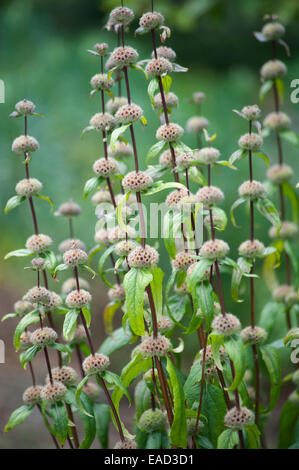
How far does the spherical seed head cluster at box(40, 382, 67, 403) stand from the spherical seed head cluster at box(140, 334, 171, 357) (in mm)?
159

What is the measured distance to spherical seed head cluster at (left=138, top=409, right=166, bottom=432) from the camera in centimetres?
87

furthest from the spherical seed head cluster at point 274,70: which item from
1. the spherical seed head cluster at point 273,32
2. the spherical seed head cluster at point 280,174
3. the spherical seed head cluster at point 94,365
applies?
the spherical seed head cluster at point 94,365

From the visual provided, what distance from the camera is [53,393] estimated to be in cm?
83

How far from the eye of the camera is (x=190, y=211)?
0.74 metres

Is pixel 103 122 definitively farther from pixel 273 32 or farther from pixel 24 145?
pixel 273 32

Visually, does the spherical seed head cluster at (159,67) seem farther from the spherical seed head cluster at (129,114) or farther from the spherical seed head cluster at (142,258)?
the spherical seed head cluster at (142,258)

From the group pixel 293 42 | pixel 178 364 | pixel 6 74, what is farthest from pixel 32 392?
pixel 293 42

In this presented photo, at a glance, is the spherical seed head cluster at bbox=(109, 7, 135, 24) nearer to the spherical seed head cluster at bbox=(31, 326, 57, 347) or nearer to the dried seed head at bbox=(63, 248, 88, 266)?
the dried seed head at bbox=(63, 248, 88, 266)

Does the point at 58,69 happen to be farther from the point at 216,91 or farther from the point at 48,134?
the point at 216,91

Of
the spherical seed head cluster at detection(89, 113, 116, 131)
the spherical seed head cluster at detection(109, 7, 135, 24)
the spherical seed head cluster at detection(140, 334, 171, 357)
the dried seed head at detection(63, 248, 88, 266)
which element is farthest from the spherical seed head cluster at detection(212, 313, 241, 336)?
the spherical seed head cluster at detection(109, 7, 135, 24)

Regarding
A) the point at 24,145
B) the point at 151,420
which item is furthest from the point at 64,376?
the point at 24,145

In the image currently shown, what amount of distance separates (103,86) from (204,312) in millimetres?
382

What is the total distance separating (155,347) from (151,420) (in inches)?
6.6

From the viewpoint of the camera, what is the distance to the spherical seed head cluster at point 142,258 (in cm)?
73
